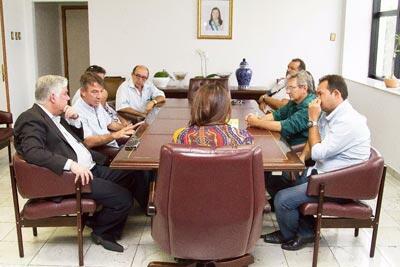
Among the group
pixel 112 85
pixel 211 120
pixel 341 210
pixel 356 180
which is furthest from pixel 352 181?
pixel 112 85

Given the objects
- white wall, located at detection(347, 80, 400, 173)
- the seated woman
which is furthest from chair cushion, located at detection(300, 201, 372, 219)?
white wall, located at detection(347, 80, 400, 173)

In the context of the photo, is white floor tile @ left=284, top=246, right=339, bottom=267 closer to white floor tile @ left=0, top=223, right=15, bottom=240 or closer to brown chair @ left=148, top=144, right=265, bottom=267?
brown chair @ left=148, top=144, right=265, bottom=267

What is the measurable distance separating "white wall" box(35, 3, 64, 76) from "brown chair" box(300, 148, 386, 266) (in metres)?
5.31

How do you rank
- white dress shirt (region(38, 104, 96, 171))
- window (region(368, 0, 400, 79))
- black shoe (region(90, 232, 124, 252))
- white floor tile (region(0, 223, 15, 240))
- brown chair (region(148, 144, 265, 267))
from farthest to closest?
window (region(368, 0, 400, 79)), white floor tile (region(0, 223, 15, 240)), black shoe (region(90, 232, 124, 252)), white dress shirt (region(38, 104, 96, 171)), brown chair (region(148, 144, 265, 267))

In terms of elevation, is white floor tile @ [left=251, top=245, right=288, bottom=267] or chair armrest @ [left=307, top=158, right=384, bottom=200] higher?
chair armrest @ [left=307, top=158, right=384, bottom=200]

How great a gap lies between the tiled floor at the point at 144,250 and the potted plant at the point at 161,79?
9.56ft

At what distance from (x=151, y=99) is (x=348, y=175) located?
112 inches

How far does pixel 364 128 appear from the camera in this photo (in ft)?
8.30

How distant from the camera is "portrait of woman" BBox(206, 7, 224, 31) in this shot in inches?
240

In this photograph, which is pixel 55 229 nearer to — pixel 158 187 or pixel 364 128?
pixel 158 187

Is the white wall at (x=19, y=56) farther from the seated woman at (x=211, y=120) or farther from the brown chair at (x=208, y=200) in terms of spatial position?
the brown chair at (x=208, y=200)

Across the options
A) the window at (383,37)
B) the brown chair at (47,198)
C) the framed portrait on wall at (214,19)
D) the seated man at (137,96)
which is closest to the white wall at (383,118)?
the window at (383,37)

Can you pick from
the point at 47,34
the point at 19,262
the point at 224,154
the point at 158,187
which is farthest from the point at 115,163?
the point at 47,34

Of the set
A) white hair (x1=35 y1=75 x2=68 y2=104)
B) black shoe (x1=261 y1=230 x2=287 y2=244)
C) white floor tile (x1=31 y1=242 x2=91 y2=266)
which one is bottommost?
white floor tile (x1=31 y1=242 x2=91 y2=266)
